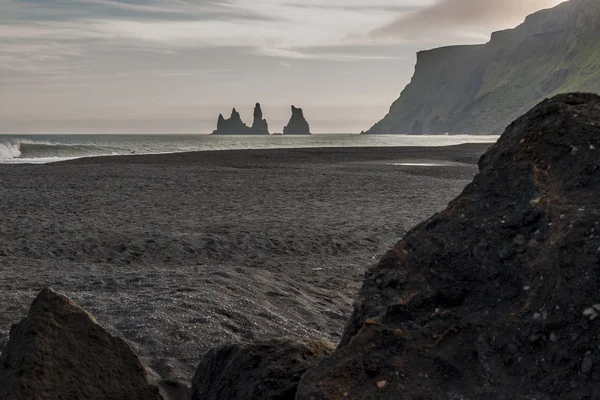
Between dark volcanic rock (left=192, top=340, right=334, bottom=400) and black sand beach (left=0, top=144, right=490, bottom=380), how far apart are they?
1.19 m

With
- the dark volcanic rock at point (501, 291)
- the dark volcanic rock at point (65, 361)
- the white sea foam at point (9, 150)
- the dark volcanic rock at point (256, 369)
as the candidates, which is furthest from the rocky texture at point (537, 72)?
the dark volcanic rock at point (65, 361)

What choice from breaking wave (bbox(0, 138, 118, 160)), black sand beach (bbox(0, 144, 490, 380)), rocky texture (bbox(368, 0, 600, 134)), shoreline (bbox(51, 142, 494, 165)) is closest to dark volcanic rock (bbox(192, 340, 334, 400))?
black sand beach (bbox(0, 144, 490, 380))

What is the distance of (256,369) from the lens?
2.94 m

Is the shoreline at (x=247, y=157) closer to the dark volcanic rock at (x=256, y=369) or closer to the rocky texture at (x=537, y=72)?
the dark volcanic rock at (x=256, y=369)

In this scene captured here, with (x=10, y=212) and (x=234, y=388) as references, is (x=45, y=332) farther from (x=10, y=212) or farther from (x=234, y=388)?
(x=10, y=212)

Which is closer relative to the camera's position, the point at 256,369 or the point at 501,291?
the point at 501,291

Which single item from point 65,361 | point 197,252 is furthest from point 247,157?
point 65,361

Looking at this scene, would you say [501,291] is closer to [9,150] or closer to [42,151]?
[9,150]

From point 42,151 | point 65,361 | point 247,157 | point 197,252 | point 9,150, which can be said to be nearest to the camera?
point 65,361

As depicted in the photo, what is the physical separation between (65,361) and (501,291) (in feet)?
6.10

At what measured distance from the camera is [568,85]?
158 m

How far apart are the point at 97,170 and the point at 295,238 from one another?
16265mm

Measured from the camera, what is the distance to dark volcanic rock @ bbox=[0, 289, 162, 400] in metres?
2.80

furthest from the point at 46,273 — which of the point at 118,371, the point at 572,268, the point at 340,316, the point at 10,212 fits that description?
the point at 572,268
